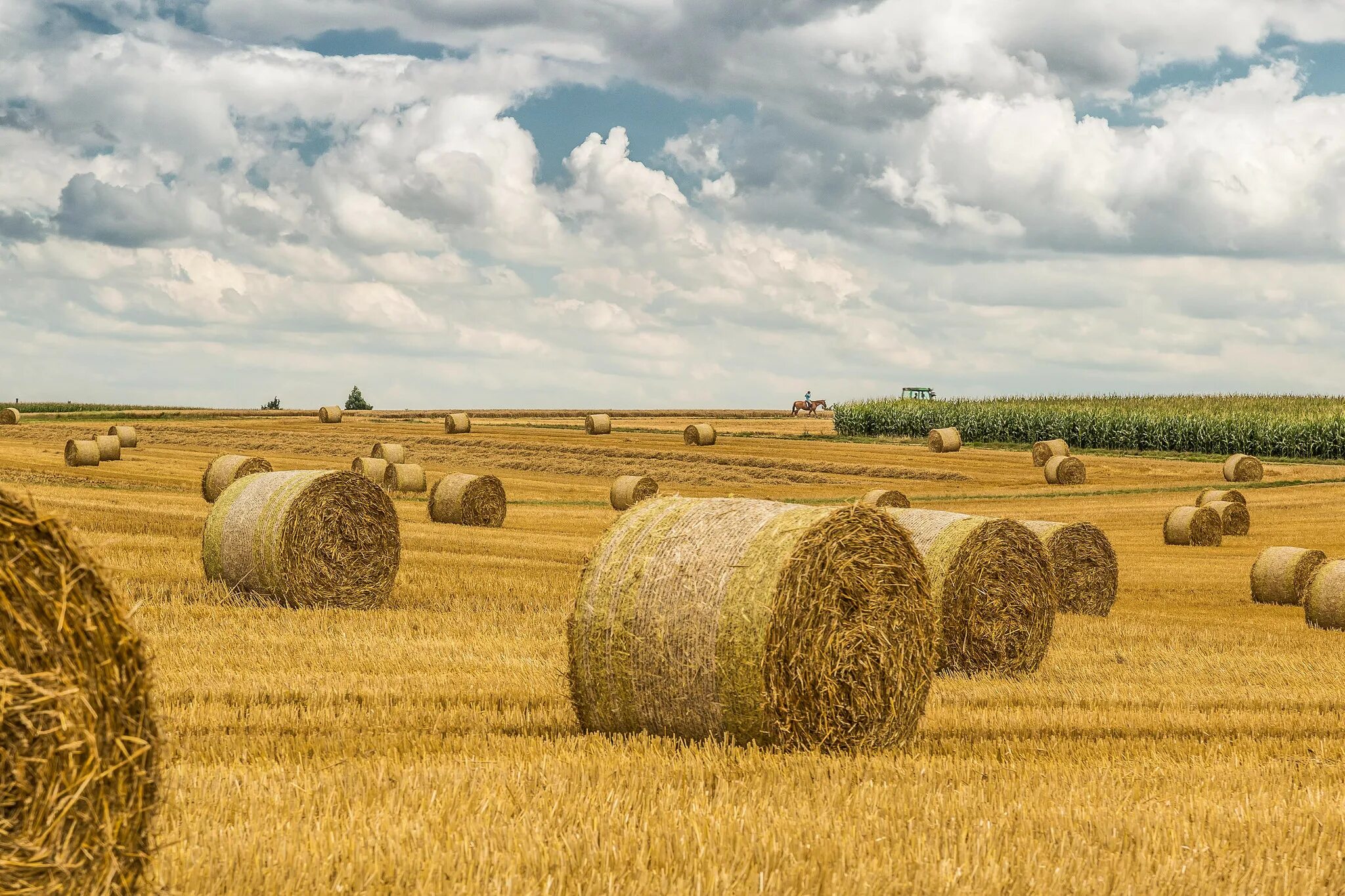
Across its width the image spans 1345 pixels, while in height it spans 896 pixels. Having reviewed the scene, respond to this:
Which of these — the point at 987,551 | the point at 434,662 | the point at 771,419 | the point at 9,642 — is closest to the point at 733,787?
the point at 9,642

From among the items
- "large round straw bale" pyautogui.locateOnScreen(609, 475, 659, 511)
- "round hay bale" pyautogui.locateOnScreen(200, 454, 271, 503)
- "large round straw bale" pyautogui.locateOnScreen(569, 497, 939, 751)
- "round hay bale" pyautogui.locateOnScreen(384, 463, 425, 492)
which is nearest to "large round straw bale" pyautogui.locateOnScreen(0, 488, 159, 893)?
"large round straw bale" pyautogui.locateOnScreen(569, 497, 939, 751)

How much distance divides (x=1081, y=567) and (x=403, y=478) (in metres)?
20.4

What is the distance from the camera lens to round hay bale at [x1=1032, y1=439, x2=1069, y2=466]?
47.8m

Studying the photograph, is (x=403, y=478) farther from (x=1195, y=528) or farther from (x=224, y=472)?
(x=1195, y=528)

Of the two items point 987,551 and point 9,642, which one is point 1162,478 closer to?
point 987,551

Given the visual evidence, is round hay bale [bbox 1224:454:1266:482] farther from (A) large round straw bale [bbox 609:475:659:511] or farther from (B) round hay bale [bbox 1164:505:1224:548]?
(A) large round straw bale [bbox 609:475:659:511]

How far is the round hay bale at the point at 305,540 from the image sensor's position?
611 inches

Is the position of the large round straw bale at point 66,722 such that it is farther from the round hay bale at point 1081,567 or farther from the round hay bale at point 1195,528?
the round hay bale at point 1195,528

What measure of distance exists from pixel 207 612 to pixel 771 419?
66.3m

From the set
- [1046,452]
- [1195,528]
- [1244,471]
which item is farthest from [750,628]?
[1046,452]

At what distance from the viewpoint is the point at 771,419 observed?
261 ft

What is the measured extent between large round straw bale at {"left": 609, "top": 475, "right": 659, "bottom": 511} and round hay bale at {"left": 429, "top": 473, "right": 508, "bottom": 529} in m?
5.46

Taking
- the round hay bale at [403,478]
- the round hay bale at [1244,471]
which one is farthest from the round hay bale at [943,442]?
the round hay bale at [403,478]

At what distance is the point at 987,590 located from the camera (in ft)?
43.2
